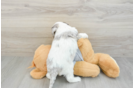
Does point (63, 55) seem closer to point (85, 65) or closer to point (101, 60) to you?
point (85, 65)

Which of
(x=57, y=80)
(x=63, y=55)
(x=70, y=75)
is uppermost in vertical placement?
(x=63, y=55)

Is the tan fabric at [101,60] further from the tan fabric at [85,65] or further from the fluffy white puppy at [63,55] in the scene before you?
the fluffy white puppy at [63,55]

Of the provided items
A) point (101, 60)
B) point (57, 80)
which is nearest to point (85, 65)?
point (101, 60)

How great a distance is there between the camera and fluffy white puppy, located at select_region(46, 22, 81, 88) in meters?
0.93

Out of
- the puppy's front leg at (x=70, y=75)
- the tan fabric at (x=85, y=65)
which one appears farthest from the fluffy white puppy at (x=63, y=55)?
the tan fabric at (x=85, y=65)

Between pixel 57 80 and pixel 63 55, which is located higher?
pixel 63 55

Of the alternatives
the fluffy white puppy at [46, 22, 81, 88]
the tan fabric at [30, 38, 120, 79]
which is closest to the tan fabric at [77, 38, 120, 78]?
the tan fabric at [30, 38, 120, 79]

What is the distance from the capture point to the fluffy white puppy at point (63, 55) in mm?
934

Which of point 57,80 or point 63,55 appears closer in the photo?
point 63,55

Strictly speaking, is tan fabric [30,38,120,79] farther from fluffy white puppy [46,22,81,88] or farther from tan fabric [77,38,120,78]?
fluffy white puppy [46,22,81,88]

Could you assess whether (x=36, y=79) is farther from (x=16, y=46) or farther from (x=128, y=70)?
(x=128, y=70)

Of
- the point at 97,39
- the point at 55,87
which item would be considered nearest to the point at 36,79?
the point at 55,87

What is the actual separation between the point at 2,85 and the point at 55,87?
1.54 feet

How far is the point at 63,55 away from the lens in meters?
0.95
